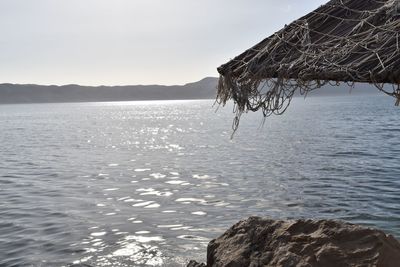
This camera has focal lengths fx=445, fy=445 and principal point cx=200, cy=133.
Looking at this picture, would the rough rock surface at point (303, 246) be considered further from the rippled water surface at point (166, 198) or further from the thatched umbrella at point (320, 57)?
the rippled water surface at point (166, 198)

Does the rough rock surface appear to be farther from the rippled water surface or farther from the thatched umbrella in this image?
the rippled water surface

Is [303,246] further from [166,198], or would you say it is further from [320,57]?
[166,198]

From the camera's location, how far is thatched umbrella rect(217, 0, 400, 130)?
510cm

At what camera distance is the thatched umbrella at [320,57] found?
5.10 m

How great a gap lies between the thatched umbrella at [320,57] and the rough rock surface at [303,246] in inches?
79.3

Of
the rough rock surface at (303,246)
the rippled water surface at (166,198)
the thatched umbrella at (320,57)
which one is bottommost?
the rippled water surface at (166,198)

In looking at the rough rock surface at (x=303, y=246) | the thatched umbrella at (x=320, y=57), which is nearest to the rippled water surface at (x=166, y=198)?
the rough rock surface at (x=303, y=246)

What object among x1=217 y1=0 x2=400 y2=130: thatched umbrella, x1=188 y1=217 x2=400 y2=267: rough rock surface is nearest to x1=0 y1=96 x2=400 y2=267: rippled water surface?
x1=188 y1=217 x2=400 y2=267: rough rock surface

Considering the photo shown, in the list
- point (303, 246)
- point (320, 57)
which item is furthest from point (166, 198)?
point (320, 57)

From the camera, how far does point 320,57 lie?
5.70 meters

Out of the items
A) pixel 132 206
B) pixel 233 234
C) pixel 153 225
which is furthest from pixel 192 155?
pixel 233 234

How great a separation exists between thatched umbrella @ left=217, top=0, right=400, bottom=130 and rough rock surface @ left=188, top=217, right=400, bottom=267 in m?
2.01

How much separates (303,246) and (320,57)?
9.76 ft

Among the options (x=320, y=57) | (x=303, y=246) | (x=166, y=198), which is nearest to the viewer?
(x=320, y=57)
